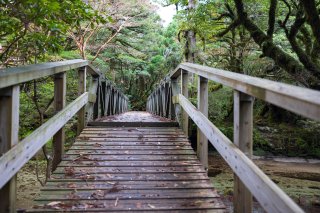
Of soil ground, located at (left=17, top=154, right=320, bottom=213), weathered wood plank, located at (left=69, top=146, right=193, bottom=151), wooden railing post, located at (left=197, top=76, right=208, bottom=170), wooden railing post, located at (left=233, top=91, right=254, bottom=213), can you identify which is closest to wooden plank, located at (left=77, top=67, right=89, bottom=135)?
weathered wood plank, located at (left=69, top=146, right=193, bottom=151)

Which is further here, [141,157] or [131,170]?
[141,157]

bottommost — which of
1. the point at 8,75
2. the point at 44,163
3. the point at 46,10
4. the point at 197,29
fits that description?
the point at 44,163

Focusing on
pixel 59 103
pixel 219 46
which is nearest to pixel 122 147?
pixel 59 103

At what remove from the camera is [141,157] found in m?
4.16

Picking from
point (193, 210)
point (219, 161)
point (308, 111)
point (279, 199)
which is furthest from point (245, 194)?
point (219, 161)

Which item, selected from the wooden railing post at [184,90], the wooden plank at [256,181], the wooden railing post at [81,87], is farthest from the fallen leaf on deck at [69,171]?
the wooden railing post at [184,90]

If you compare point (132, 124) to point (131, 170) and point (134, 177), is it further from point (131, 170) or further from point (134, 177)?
point (134, 177)

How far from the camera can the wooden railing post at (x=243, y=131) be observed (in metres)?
2.42

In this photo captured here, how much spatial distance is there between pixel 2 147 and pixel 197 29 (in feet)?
31.0

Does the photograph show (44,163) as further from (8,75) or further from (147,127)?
(8,75)

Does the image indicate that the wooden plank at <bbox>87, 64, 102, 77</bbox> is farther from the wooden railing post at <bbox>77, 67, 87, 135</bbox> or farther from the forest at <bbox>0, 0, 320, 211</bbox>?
the forest at <bbox>0, 0, 320, 211</bbox>

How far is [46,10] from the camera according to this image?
3.81 metres

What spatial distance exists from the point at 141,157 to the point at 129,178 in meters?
0.68

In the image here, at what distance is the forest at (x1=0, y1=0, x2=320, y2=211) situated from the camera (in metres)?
4.73
